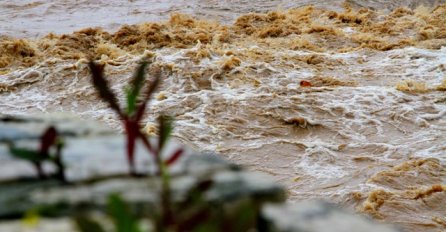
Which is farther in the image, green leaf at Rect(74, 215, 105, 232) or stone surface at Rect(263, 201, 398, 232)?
stone surface at Rect(263, 201, 398, 232)

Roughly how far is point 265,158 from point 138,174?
17.3 feet

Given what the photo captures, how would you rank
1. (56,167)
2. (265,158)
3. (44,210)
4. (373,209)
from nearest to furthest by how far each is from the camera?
(44,210) → (56,167) → (373,209) → (265,158)

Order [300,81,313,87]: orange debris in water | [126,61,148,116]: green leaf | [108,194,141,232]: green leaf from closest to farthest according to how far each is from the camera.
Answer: [108,194,141,232]: green leaf, [126,61,148,116]: green leaf, [300,81,313,87]: orange debris in water

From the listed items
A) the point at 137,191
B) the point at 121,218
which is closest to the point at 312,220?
the point at 137,191

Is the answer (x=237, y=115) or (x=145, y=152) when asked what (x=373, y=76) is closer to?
(x=237, y=115)

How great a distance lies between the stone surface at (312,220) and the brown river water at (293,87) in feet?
12.9

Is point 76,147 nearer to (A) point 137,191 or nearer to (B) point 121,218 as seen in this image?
(A) point 137,191

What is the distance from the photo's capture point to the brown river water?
571 centimetres

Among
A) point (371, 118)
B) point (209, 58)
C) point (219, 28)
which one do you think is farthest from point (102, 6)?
point (371, 118)

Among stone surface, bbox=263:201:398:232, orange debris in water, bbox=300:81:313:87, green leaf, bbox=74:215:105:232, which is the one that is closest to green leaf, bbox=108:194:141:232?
green leaf, bbox=74:215:105:232

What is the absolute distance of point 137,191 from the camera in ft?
3.13

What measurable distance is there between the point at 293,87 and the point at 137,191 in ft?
24.3

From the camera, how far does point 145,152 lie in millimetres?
1093

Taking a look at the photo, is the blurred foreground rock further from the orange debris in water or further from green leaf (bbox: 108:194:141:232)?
the orange debris in water
